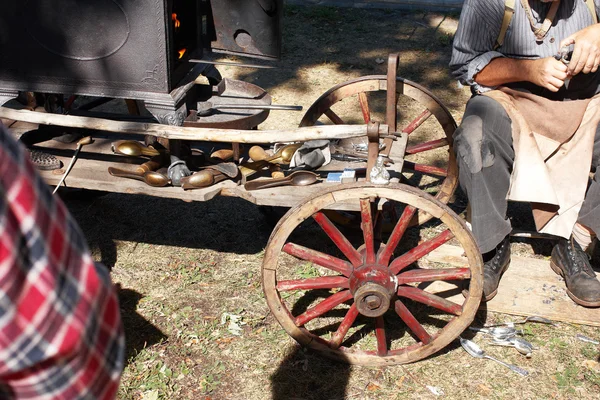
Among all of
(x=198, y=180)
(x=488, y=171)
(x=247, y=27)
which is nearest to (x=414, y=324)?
(x=488, y=171)

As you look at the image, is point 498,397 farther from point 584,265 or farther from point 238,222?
point 238,222

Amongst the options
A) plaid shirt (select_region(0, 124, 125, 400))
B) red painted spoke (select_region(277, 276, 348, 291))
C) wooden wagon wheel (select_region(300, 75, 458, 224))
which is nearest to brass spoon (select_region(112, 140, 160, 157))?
wooden wagon wheel (select_region(300, 75, 458, 224))

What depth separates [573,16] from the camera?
3457 millimetres

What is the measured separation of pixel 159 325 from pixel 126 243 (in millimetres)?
796

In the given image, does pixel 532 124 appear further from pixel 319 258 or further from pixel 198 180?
pixel 198 180

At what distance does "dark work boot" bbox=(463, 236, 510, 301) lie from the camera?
353cm

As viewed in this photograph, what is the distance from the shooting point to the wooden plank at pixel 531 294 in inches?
137

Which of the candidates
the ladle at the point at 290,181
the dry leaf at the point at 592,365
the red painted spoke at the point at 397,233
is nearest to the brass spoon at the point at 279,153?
the ladle at the point at 290,181

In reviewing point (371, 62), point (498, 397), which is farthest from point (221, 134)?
point (371, 62)

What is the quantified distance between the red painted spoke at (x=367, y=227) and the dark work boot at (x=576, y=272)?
1.23 meters

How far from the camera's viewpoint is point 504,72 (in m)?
3.47

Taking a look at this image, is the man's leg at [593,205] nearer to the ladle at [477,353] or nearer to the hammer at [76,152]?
the ladle at [477,353]

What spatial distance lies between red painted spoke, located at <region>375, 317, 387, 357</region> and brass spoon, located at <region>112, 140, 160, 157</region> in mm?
1390

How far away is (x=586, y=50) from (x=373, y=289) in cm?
150
